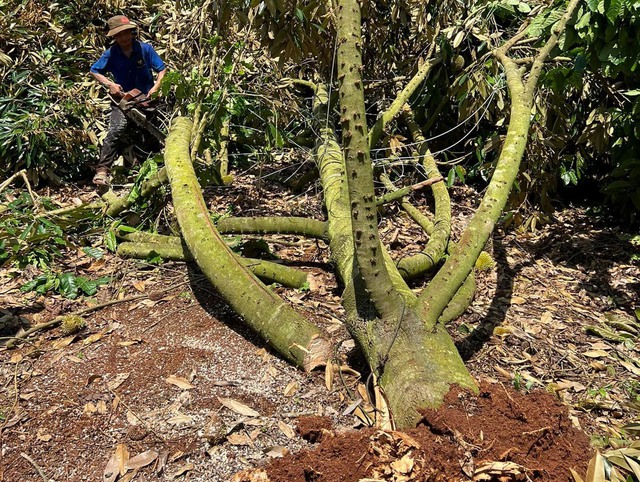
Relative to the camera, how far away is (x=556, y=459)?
76.3 inches

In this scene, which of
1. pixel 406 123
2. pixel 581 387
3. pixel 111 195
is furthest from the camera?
pixel 406 123

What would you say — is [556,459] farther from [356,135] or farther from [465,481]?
[356,135]

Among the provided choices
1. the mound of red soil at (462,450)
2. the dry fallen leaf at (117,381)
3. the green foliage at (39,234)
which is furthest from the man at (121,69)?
the mound of red soil at (462,450)

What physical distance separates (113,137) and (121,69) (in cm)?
71

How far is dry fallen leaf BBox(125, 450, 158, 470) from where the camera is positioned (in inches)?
89.1

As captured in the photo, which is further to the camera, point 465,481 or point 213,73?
point 213,73

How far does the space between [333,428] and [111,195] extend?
3108mm

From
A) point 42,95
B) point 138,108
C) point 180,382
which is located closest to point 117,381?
point 180,382

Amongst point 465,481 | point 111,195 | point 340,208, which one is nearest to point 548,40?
point 340,208

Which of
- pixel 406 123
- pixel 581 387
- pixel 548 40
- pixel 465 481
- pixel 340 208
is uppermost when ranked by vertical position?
pixel 548 40

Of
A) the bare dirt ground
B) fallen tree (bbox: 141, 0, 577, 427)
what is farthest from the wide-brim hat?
the bare dirt ground

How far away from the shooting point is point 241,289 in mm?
3092

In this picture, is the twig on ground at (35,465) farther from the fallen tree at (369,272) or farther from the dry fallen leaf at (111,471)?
the fallen tree at (369,272)

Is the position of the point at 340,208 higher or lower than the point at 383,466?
higher
